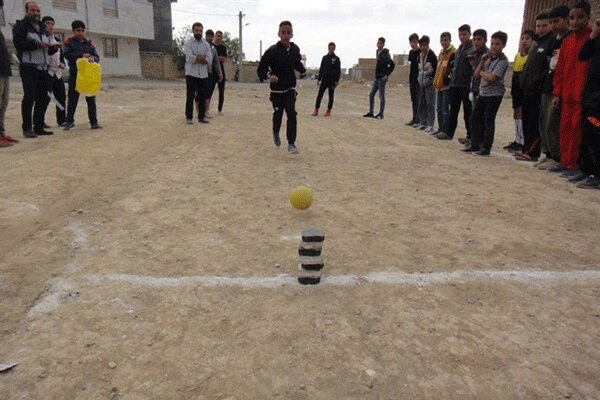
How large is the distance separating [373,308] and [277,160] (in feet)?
14.5

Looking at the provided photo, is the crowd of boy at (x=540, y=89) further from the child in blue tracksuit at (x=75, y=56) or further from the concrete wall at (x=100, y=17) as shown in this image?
the concrete wall at (x=100, y=17)

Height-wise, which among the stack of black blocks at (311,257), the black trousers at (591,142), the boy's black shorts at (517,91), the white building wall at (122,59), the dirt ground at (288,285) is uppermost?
the white building wall at (122,59)

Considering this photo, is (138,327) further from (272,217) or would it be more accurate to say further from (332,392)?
(272,217)

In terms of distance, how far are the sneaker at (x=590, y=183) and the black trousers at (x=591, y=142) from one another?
107 millimetres

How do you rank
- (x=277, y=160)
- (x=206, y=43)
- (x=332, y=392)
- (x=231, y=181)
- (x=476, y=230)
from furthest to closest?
(x=206, y=43) < (x=277, y=160) < (x=231, y=181) < (x=476, y=230) < (x=332, y=392)

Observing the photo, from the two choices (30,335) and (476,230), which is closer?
(30,335)

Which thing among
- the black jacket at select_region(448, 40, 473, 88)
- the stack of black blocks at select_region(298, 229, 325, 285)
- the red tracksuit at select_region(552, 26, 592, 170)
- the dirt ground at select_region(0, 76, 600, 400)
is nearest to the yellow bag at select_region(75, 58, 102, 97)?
the dirt ground at select_region(0, 76, 600, 400)

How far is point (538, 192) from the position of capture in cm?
566

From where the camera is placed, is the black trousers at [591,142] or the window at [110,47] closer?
the black trousers at [591,142]

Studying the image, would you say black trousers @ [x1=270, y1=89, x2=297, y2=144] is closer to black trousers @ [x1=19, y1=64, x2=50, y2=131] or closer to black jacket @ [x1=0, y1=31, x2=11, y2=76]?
black trousers @ [x1=19, y1=64, x2=50, y2=131]

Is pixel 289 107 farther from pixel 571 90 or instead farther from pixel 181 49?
pixel 181 49

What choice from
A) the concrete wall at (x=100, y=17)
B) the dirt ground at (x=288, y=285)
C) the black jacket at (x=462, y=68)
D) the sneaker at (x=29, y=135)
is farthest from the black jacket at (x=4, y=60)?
the concrete wall at (x=100, y=17)

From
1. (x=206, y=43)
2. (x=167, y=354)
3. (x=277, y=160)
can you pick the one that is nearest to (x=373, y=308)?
(x=167, y=354)

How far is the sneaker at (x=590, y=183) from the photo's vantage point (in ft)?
19.3
